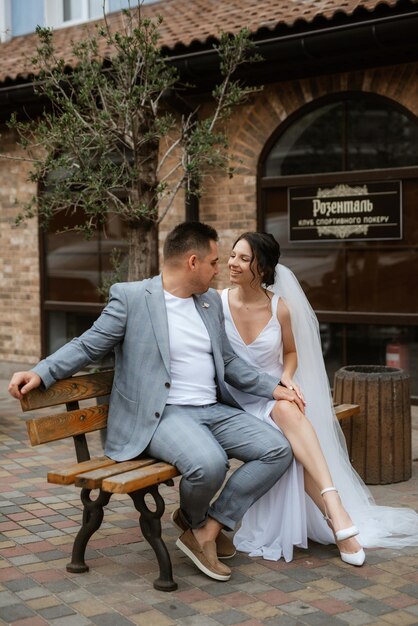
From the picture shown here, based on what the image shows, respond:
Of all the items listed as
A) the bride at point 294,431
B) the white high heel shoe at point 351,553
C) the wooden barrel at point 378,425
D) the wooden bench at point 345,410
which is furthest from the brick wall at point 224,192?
the white high heel shoe at point 351,553

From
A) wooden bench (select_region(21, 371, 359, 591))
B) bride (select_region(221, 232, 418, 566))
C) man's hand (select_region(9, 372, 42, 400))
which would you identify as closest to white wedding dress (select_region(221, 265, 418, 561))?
bride (select_region(221, 232, 418, 566))

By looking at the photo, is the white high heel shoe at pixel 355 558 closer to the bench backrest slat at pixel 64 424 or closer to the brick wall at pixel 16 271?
the bench backrest slat at pixel 64 424

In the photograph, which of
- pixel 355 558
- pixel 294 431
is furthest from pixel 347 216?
pixel 355 558

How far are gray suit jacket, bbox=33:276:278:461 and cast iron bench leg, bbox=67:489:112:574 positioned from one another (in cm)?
21

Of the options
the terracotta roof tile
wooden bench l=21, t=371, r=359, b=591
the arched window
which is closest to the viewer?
wooden bench l=21, t=371, r=359, b=591

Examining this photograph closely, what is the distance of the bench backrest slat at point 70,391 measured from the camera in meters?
3.95

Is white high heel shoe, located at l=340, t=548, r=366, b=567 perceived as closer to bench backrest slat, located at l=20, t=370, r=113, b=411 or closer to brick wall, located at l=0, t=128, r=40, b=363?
bench backrest slat, located at l=20, t=370, r=113, b=411

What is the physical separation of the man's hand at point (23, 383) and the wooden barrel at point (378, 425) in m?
2.31

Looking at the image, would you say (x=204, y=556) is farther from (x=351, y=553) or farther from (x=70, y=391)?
(x=70, y=391)

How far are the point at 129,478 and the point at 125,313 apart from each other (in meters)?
0.82

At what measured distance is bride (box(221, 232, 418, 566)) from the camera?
422 centimetres

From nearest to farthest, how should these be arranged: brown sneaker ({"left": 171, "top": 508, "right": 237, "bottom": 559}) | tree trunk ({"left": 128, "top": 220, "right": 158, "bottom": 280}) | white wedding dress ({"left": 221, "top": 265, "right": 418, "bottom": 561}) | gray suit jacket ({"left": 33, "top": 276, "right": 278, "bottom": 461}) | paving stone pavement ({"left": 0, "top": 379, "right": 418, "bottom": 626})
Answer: paving stone pavement ({"left": 0, "top": 379, "right": 418, "bottom": 626}), gray suit jacket ({"left": 33, "top": 276, "right": 278, "bottom": 461}), brown sneaker ({"left": 171, "top": 508, "right": 237, "bottom": 559}), white wedding dress ({"left": 221, "top": 265, "right": 418, "bottom": 561}), tree trunk ({"left": 128, "top": 220, "right": 158, "bottom": 280})

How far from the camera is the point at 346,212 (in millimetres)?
8172

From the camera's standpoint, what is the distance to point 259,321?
15.5 feet
